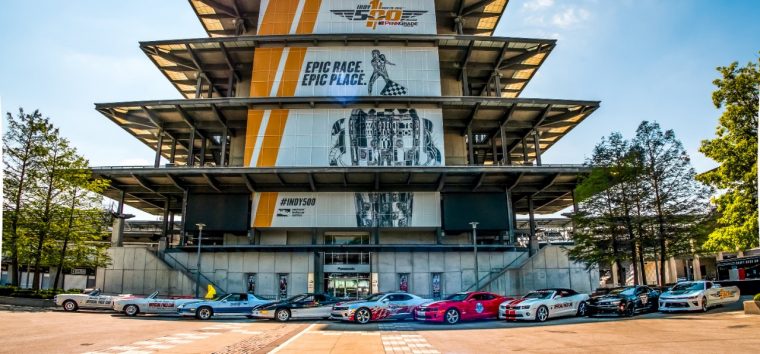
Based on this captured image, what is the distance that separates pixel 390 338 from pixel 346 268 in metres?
24.6

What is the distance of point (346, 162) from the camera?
129ft

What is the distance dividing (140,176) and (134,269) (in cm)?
781

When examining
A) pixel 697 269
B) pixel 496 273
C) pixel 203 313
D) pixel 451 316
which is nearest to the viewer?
pixel 451 316

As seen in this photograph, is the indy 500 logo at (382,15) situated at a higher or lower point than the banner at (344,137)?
higher

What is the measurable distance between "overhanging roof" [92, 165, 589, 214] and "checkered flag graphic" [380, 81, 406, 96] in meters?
8.00

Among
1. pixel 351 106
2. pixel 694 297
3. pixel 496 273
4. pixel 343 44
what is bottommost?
pixel 694 297

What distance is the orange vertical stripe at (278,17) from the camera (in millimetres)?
44125

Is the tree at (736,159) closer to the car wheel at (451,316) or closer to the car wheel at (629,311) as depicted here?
the car wheel at (629,311)

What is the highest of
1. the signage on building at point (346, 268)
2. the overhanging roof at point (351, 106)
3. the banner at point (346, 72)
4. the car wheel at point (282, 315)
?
the banner at point (346, 72)

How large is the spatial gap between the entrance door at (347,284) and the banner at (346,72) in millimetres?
15903

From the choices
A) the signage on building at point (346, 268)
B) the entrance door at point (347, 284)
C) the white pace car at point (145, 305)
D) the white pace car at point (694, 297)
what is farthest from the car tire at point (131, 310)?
the white pace car at point (694, 297)

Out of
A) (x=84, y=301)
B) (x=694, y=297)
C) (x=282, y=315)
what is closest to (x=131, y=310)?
(x=84, y=301)

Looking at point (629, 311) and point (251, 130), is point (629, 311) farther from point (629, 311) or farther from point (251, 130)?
point (251, 130)

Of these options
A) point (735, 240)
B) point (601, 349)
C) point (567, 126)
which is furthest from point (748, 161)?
point (567, 126)
